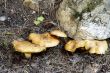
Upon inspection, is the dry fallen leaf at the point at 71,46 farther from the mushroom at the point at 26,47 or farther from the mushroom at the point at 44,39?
Result: the mushroom at the point at 26,47

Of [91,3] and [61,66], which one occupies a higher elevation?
[91,3]

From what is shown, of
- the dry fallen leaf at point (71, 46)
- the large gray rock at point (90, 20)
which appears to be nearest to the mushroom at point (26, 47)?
the dry fallen leaf at point (71, 46)

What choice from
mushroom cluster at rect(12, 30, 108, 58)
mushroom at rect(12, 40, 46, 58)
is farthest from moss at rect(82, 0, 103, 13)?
mushroom at rect(12, 40, 46, 58)

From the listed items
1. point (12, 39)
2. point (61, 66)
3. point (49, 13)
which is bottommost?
point (61, 66)

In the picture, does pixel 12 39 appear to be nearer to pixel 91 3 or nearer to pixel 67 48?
pixel 67 48

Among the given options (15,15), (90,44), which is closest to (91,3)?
(90,44)

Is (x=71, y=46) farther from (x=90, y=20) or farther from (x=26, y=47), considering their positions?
(x=26, y=47)

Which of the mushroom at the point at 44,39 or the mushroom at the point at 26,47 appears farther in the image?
the mushroom at the point at 44,39
